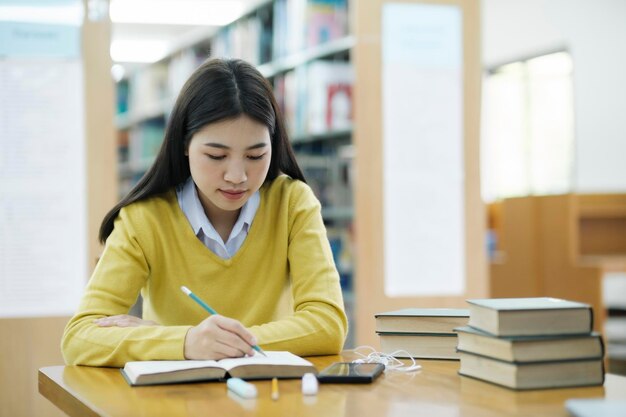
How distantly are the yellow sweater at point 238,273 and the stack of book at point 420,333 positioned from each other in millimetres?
138

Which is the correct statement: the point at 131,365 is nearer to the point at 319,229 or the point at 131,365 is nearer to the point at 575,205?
the point at 319,229

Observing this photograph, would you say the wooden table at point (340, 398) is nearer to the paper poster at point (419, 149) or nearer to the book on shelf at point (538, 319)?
the book on shelf at point (538, 319)

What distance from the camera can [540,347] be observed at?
1.22m

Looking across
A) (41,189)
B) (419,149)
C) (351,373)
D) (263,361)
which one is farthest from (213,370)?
(419,149)

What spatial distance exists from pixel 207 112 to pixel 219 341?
52cm

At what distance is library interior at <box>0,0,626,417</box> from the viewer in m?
1.23

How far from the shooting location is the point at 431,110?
3.48 m

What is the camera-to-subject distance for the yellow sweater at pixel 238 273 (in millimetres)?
1662

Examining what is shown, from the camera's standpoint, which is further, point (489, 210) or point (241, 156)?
point (489, 210)

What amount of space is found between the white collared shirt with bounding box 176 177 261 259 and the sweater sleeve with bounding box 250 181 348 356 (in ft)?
0.31

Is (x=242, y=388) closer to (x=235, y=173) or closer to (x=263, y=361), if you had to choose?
(x=263, y=361)

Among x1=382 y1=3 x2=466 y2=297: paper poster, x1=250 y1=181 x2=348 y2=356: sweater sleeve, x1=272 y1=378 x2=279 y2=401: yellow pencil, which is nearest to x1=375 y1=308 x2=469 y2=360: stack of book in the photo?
x1=250 y1=181 x2=348 y2=356: sweater sleeve

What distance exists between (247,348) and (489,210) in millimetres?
5553

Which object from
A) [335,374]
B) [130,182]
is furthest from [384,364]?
[130,182]
